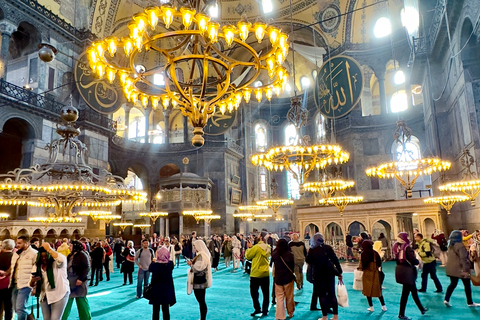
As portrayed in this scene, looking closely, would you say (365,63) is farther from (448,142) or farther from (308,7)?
(448,142)

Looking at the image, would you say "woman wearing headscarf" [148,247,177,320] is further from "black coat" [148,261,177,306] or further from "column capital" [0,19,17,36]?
"column capital" [0,19,17,36]

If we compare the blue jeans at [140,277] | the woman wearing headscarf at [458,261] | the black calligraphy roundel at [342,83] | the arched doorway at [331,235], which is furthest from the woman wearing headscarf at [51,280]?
the arched doorway at [331,235]

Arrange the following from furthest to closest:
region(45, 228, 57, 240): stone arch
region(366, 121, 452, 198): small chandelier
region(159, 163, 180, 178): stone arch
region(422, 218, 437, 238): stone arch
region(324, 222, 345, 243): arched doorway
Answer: region(159, 163, 180, 178): stone arch
region(324, 222, 345, 243): arched doorway
region(45, 228, 57, 240): stone arch
region(422, 218, 437, 238): stone arch
region(366, 121, 452, 198): small chandelier

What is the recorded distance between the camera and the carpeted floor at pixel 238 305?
4.93 metres

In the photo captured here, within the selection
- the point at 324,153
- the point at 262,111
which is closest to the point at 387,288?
the point at 324,153

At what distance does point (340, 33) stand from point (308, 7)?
97.0 inches

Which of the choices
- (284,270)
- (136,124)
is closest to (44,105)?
(136,124)

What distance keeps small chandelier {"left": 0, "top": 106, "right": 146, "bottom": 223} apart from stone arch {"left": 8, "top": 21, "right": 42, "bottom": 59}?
220 inches

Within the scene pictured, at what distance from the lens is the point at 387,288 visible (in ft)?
23.3

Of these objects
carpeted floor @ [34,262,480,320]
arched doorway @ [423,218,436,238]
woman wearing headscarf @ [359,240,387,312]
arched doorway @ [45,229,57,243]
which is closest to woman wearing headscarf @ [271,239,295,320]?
carpeted floor @ [34,262,480,320]

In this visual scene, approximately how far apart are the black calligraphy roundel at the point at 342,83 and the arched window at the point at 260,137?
14.1m

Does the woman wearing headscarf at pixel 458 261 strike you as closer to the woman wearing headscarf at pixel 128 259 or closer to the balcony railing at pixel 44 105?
the woman wearing headscarf at pixel 128 259

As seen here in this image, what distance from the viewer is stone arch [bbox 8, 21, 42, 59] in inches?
533

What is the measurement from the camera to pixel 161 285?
3928 millimetres
